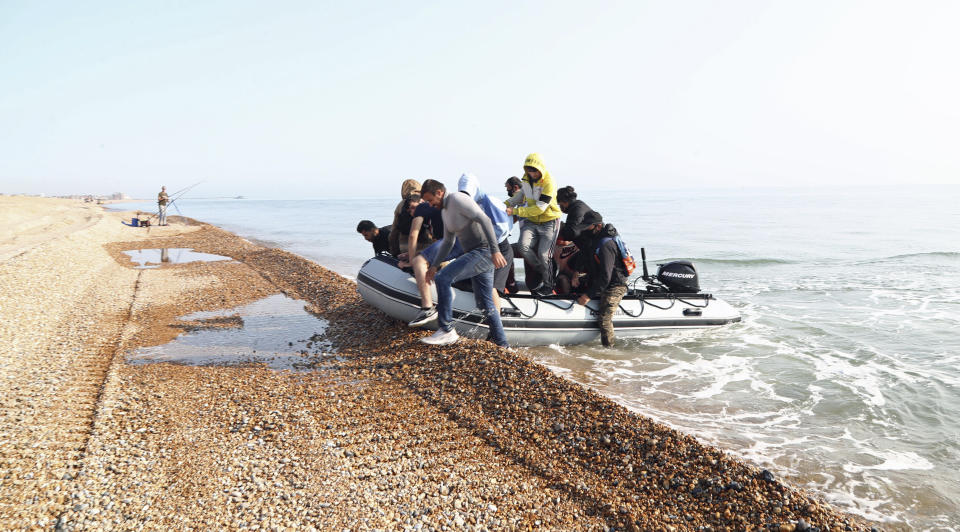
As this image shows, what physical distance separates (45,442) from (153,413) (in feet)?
2.48

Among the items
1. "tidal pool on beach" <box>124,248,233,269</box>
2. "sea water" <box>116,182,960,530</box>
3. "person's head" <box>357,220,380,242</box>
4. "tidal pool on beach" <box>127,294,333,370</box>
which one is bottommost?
"sea water" <box>116,182,960,530</box>

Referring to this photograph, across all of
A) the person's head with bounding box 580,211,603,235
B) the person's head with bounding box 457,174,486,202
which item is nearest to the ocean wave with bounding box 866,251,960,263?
the person's head with bounding box 580,211,603,235

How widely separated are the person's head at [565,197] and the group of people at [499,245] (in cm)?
1

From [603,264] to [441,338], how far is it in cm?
245

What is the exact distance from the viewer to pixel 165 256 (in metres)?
15.7

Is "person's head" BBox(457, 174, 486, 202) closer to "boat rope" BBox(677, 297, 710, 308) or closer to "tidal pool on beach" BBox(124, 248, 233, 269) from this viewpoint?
"boat rope" BBox(677, 297, 710, 308)

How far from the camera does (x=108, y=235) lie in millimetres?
19984

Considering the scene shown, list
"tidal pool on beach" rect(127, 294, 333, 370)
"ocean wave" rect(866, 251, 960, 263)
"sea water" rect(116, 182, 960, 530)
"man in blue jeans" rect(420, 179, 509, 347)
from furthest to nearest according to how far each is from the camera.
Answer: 1. "ocean wave" rect(866, 251, 960, 263)
2. "tidal pool on beach" rect(127, 294, 333, 370)
3. "man in blue jeans" rect(420, 179, 509, 347)
4. "sea water" rect(116, 182, 960, 530)

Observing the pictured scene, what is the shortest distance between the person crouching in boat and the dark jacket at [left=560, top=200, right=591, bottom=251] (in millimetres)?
41

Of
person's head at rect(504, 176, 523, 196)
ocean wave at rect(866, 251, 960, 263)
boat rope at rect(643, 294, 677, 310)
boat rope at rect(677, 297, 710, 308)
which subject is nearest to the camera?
person's head at rect(504, 176, 523, 196)

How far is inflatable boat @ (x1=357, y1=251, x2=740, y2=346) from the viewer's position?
6625mm

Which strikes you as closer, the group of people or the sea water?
the sea water

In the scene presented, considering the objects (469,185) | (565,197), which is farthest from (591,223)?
(469,185)

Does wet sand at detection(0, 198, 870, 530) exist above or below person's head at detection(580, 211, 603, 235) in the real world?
below
